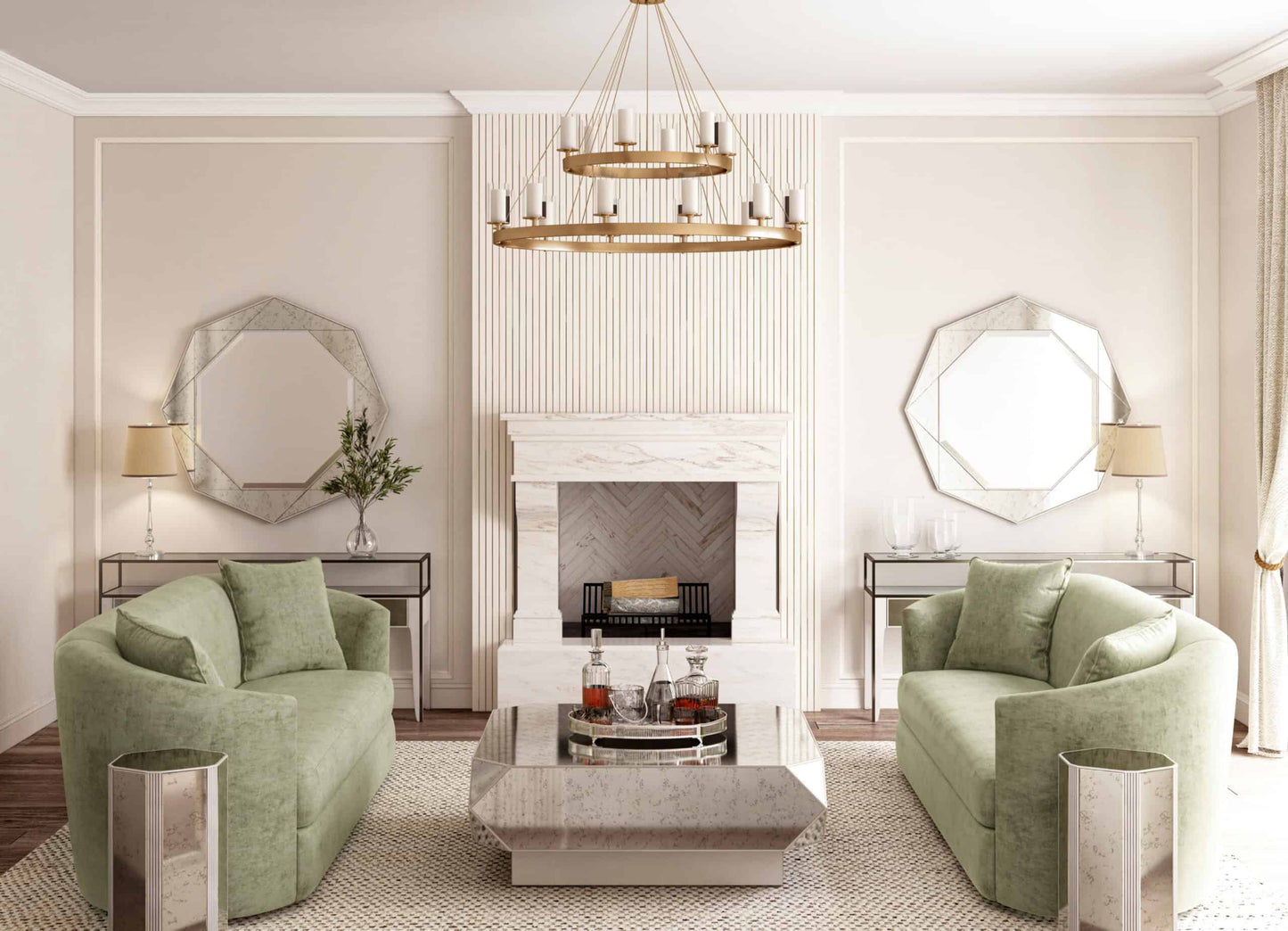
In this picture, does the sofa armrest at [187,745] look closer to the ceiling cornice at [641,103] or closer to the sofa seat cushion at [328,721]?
the sofa seat cushion at [328,721]

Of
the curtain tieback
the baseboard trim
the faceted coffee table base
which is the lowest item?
the faceted coffee table base

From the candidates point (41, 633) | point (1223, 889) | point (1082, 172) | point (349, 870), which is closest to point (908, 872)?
point (1223, 889)

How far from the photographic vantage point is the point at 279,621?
13.9 feet

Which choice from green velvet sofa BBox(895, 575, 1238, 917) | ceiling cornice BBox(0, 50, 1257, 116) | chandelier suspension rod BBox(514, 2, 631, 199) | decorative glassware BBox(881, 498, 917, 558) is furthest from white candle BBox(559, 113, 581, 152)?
decorative glassware BBox(881, 498, 917, 558)

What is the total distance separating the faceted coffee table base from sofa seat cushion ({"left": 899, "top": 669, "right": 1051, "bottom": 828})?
2.04 ft

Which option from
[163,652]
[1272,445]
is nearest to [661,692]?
[163,652]

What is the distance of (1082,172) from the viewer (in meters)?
5.45

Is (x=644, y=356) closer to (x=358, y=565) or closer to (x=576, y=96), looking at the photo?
(x=576, y=96)

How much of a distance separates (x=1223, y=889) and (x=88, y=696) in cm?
336

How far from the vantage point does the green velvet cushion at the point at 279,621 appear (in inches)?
165

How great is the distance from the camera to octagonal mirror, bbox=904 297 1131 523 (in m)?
5.45

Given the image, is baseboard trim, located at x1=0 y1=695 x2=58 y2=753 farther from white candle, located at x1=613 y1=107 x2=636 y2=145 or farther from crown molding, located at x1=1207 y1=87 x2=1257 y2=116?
crown molding, located at x1=1207 y1=87 x2=1257 y2=116

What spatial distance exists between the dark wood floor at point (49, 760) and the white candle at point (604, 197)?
2791 mm

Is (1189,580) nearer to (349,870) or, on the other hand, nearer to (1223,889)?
(1223,889)
